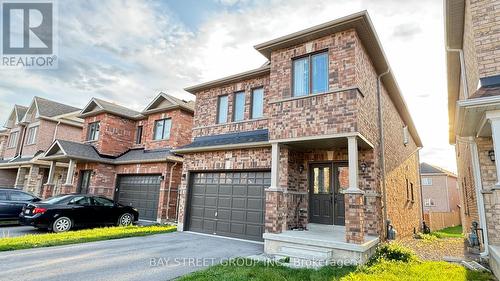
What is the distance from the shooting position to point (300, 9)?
24.5 feet

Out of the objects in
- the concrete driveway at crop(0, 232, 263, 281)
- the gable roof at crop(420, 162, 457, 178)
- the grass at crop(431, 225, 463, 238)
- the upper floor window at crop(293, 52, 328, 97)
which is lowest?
the grass at crop(431, 225, 463, 238)

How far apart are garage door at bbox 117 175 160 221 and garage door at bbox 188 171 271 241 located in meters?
3.59

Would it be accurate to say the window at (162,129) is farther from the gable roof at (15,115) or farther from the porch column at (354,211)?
the gable roof at (15,115)

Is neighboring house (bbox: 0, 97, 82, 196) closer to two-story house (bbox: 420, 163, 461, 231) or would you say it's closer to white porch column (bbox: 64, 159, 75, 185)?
white porch column (bbox: 64, 159, 75, 185)

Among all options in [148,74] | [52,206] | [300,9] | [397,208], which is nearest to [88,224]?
[52,206]

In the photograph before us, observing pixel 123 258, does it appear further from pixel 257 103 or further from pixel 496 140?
pixel 496 140

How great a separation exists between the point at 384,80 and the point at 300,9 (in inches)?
201

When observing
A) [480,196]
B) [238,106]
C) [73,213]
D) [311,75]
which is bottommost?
[73,213]

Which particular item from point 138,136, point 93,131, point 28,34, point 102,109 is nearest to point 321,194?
point 138,136

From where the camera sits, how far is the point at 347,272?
5.64 meters

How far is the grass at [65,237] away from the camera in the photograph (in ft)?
24.3

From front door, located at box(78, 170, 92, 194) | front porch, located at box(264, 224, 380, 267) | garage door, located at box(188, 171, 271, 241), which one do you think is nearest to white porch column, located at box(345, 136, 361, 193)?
front porch, located at box(264, 224, 380, 267)

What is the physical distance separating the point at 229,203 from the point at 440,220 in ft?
59.5

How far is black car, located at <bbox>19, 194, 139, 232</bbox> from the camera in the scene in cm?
971
